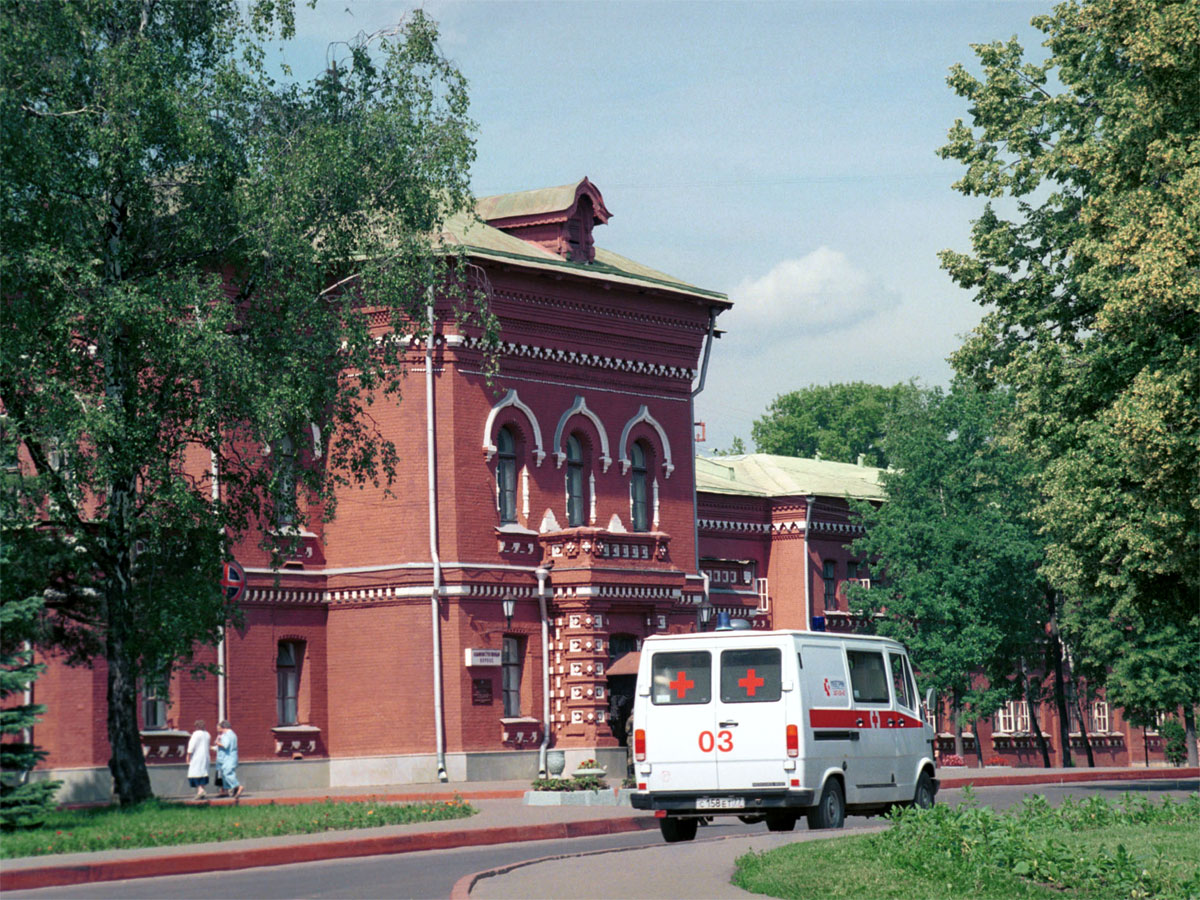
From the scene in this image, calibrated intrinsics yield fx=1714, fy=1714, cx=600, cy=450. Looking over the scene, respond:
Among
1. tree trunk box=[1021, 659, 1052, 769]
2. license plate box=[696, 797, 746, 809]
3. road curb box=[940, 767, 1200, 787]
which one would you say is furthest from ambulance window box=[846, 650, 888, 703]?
tree trunk box=[1021, 659, 1052, 769]

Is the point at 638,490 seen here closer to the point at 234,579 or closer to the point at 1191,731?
the point at 234,579

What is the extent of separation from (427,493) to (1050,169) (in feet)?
45.6

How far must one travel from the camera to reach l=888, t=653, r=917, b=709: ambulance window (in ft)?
73.0

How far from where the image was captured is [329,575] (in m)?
36.1

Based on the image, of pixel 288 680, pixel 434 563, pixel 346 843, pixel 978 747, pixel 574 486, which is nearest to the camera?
pixel 346 843

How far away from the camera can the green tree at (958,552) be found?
46250 millimetres

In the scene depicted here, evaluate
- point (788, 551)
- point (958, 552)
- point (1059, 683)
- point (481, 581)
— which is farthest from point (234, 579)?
point (1059, 683)

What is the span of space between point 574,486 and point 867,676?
17175 millimetres

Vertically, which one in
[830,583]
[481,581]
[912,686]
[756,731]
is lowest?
[756,731]

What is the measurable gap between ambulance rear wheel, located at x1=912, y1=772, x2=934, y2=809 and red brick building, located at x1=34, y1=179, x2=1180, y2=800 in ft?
42.1

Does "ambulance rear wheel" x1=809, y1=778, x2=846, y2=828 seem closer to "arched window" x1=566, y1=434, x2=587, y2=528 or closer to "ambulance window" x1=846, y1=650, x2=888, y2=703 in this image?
"ambulance window" x1=846, y1=650, x2=888, y2=703

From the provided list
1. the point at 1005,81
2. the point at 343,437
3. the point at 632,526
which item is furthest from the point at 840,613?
the point at 343,437

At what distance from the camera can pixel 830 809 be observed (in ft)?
66.3

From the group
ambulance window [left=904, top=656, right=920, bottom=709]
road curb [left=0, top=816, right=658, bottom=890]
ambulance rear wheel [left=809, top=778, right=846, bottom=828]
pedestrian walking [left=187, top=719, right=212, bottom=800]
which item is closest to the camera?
road curb [left=0, top=816, right=658, bottom=890]
